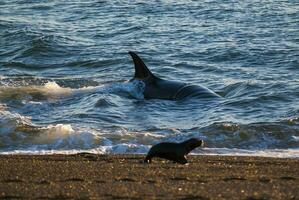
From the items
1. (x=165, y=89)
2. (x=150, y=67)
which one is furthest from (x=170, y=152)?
(x=150, y=67)

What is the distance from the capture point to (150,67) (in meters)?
15.7

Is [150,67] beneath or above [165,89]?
beneath

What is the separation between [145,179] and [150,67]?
10059mm

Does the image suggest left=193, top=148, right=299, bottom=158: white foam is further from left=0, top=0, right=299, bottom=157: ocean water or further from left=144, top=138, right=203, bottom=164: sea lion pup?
left=144, top=138, right=203, bottom=164: sea lion pup

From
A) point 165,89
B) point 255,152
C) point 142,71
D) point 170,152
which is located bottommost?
point 165,89

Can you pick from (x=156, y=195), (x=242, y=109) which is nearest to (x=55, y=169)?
(x=156, y=195)

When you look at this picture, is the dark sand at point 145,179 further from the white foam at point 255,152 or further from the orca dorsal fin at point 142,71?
the orca dorsal fin at point 142,71

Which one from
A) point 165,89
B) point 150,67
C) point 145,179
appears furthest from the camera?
point 150,67

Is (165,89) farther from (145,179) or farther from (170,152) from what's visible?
(145,179)

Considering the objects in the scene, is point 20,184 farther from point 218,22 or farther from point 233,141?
point 218,22

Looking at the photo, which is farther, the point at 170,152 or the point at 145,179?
the point at 170,152

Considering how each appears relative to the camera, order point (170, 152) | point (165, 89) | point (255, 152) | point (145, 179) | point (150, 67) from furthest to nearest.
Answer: point (150, 67) → point (165, 89) → point (255, 152) → point (170, 152) → point (145, 179)

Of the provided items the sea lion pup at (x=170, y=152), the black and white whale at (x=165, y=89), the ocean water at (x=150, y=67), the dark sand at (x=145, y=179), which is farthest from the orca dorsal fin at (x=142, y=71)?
the sea lion pup at (x=170, y=152)

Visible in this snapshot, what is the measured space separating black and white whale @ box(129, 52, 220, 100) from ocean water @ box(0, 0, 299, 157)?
189 mm
